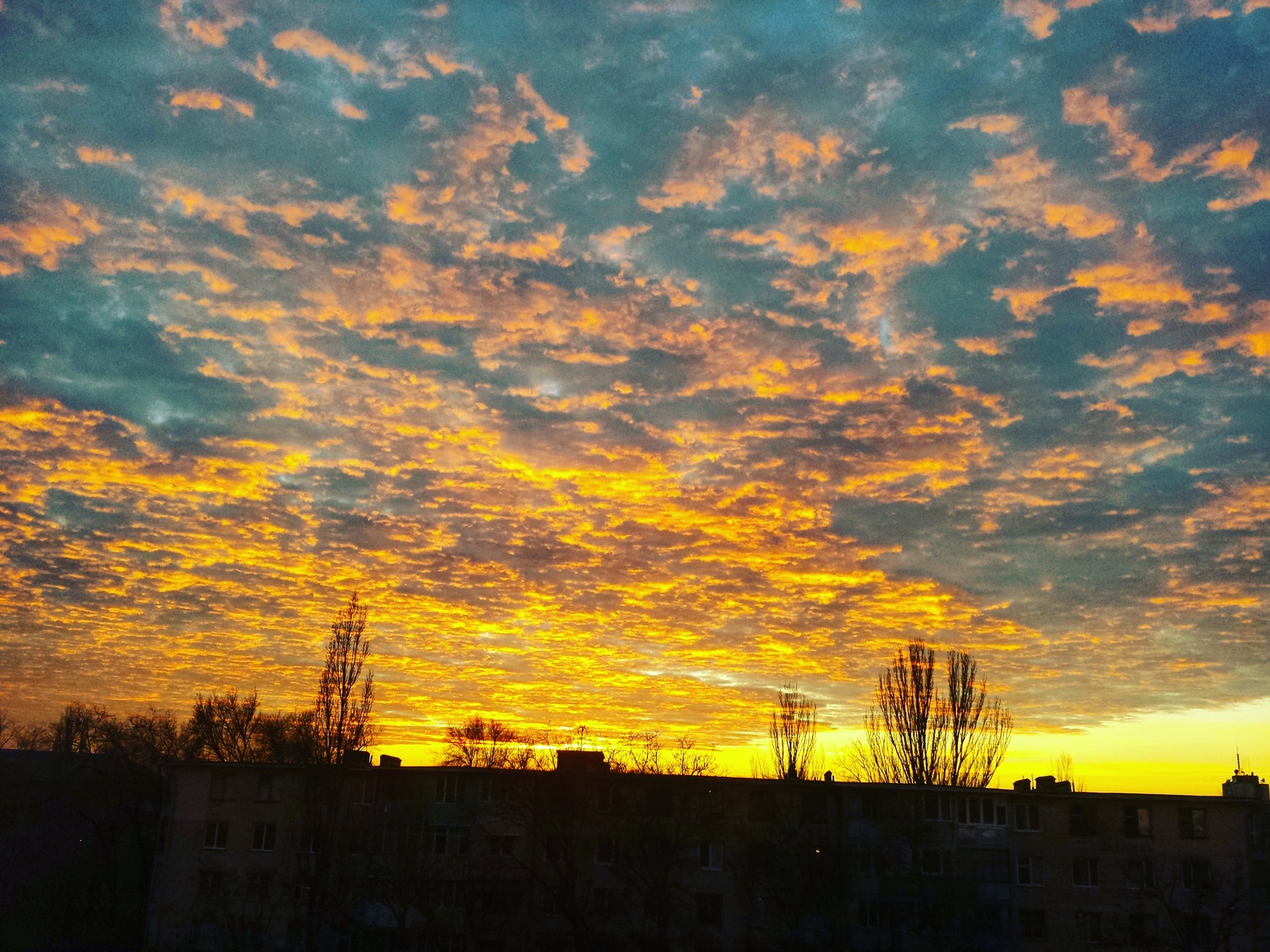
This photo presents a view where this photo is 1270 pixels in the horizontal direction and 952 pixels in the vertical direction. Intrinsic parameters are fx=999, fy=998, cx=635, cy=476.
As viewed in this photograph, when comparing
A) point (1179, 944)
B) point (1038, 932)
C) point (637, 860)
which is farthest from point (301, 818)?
point (1179, 944)

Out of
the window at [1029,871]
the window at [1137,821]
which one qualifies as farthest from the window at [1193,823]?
the window at [1029,871]

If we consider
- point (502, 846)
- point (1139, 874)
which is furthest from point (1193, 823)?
point (502, 846)

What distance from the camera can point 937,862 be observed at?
189 ft

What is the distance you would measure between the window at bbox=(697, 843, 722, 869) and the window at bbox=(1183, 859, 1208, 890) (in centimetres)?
2659

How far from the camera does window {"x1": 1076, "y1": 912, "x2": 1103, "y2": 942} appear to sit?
5588 cm

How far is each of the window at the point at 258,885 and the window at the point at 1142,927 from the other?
1918 inches

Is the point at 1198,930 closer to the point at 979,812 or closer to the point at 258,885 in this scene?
the point at 979,812

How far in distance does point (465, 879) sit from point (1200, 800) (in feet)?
139

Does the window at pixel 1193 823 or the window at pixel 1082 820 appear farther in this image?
the window at pixel 1082 820

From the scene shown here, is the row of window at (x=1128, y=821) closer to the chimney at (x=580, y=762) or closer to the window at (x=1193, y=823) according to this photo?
the window at (x=1193, y=823)

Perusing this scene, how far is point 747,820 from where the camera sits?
57.3 meters

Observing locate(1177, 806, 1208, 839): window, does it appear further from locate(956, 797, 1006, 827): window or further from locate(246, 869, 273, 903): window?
locate(246, 869, 273, 903): window

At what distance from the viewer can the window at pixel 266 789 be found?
196 ft

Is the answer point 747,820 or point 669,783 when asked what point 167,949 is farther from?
point 747,820
